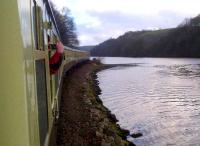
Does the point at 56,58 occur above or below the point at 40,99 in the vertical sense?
above

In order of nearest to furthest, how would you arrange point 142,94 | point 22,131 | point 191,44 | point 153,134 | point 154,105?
1. point 22,131
2. point 153,134
3. point 154,105
4. point 142,94
5. point 191,44

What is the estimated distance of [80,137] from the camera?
984cm

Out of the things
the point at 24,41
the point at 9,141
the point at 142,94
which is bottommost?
the point at 142,94

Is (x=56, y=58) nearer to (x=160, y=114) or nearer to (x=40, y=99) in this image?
(x=40, y=99)

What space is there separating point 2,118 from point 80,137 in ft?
24.6

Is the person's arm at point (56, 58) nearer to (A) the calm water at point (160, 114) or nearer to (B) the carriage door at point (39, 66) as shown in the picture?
(B) the carriage door at point (39, 66)

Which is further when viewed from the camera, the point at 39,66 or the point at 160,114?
the point at 160,114

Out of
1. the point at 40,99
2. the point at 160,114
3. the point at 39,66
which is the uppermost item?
the point at 39,66

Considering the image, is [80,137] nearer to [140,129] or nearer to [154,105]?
[140,129]

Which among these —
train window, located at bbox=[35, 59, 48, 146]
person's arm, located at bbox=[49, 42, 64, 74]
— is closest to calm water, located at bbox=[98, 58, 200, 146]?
person's arm, located at bbox=[49, 42, 64, 74]

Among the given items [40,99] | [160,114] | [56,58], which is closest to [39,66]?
[40,99]

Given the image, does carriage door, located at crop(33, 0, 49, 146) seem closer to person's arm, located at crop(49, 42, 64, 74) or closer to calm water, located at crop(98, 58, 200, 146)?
person's arm, located at crop(49, 42, 64, 74)

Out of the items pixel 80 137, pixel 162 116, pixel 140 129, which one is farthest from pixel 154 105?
pixel 80 137

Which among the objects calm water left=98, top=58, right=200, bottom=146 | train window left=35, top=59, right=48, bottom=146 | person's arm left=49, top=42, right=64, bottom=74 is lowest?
calm water left=98, top=58, right=200, bottom=146
